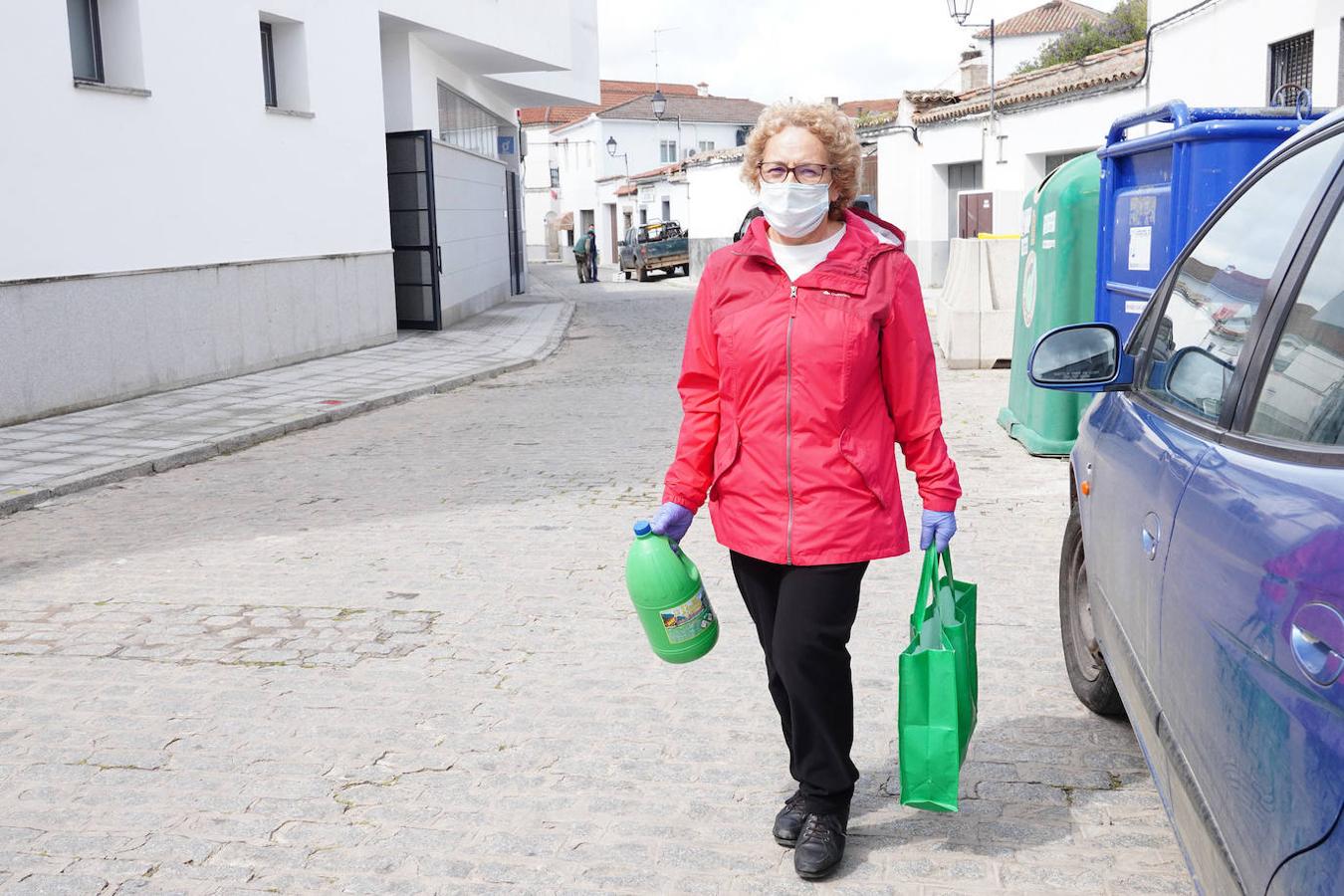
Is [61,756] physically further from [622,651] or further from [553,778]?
[622,651]

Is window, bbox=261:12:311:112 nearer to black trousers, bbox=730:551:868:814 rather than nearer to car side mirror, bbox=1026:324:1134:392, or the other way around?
car side mirror, bbox=1026:324:1134:392

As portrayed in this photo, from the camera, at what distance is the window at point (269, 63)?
16.4 m

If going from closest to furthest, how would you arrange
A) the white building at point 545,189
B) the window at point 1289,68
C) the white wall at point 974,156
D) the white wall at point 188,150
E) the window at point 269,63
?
the white wall at point 188,150 → the window at point 1289,68 → the window at point 269,63 → the white wall at point 974,156 → the white building at point 545,189

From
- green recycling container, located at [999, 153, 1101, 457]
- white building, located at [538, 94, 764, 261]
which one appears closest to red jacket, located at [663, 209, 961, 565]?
green recycling container, located at [999, 153, 1101, 457]

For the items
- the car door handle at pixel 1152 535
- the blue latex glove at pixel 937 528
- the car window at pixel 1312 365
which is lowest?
the blue latex glove at pixel 937 528

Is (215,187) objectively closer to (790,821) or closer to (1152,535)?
(790,821)

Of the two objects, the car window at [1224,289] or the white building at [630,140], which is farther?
the white building at [630,140]

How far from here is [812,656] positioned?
3.20 meters

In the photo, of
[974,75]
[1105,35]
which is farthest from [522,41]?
[1105,35]

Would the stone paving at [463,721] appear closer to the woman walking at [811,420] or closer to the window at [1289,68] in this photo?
the woman walking at [811,420]

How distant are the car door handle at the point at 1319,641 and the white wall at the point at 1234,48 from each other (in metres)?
11.0

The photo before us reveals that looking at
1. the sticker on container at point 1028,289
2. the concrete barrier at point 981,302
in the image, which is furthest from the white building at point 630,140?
the sticker on container at point 1028,289

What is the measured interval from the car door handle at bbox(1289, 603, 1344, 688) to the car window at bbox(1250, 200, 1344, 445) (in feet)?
1.02

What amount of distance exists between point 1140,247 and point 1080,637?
3366 millimetres
